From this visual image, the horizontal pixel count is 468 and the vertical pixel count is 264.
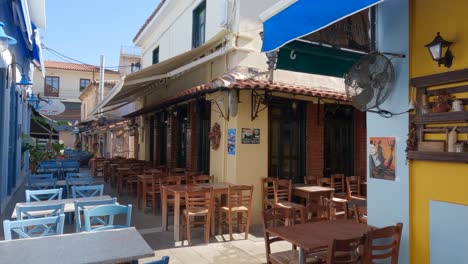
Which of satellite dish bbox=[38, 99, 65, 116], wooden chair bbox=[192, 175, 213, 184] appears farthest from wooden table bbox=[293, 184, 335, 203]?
satellite dish bbox=[38, 99, 65, 116]

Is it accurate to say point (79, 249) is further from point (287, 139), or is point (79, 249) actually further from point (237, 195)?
point (287, 139)

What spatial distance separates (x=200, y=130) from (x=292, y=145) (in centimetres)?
294

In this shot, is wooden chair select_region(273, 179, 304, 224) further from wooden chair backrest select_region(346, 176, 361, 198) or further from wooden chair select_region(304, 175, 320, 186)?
wooden chair backrest select_region(346, 176, 361, 198)

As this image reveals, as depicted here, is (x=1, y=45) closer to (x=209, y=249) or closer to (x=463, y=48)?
(x=209, y=249)

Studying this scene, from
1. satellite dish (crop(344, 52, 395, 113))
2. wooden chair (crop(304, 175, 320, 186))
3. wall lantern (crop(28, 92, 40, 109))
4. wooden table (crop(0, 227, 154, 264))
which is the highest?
wall lantern (crop(28, 92, 40, 109))

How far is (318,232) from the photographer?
399 cm

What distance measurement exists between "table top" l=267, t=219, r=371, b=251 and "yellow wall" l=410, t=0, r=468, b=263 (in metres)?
0.59

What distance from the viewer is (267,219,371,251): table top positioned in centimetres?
358

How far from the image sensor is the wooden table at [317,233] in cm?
358

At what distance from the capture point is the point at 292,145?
9031 mm

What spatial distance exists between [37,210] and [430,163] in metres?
5.10

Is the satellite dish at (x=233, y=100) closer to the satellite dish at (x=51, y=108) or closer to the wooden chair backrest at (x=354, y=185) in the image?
the wooden chair backrest at (x=354, y=185)

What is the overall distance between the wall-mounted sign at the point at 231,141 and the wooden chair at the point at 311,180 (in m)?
2.15

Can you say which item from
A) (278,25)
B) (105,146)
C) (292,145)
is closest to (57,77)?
(105,146)
